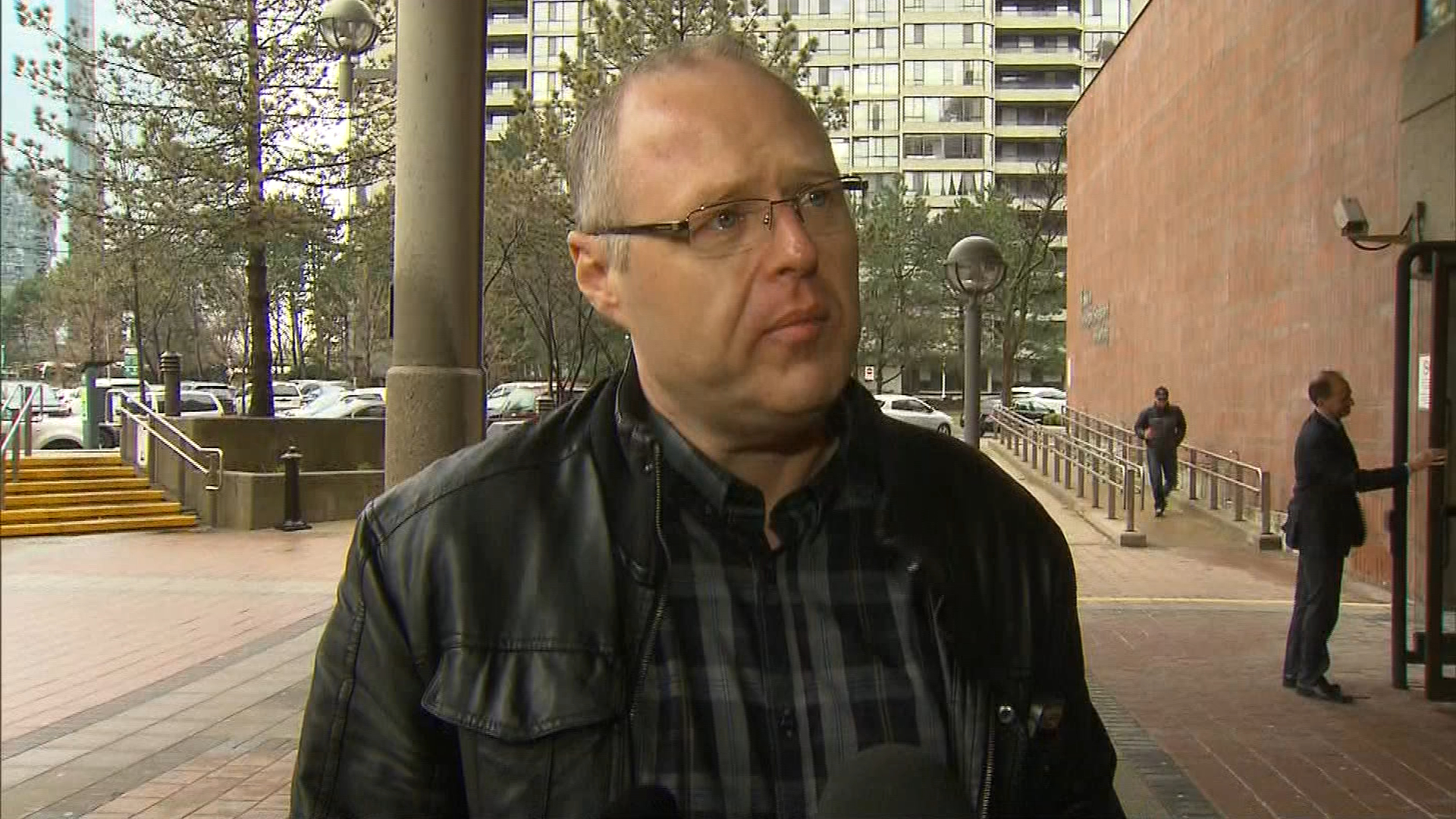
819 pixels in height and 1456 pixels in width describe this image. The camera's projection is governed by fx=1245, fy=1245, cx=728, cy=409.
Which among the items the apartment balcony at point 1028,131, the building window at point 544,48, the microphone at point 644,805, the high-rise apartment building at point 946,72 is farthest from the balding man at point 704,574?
the apartment balcony at point 1028,131

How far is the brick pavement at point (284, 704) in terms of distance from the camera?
4855 mm

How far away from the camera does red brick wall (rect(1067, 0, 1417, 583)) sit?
1123 cm

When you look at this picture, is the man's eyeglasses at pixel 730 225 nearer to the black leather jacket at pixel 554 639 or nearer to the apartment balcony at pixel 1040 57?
the black leather jacket at pixel 554 639

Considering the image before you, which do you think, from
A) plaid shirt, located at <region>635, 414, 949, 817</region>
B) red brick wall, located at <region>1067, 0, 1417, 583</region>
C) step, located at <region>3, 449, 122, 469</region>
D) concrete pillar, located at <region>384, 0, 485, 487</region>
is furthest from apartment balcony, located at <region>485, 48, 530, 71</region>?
plaid shirt, located at <region>635, 414, 949, 817</region>

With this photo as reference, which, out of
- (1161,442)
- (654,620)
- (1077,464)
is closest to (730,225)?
(654,620)

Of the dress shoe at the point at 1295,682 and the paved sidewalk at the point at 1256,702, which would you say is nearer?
the paved sidewalk at the point at 1256,702

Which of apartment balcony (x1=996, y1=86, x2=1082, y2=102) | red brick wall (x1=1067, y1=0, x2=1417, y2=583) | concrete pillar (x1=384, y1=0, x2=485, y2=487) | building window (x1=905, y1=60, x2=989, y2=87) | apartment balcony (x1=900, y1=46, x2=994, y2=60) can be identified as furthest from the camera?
apartment balcony (x1=996, y1=86, x2=1082, y2=102)

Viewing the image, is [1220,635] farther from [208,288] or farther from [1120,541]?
[208,288]

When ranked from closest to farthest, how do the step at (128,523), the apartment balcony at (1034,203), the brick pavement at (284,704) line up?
the brick pavement at (284,704) → the step at (128,523) → the apartment balcony at (1034,203)

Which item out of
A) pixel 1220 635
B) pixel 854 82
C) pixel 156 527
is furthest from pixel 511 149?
pixel 854 82

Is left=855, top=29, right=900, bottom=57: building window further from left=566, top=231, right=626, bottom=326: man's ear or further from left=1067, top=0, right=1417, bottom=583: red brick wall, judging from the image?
left=566, top=231, right=626, bottom=326: man's ear

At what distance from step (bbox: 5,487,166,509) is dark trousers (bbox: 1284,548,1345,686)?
437 inches

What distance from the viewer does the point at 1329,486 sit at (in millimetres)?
6879

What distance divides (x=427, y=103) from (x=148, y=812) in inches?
115
